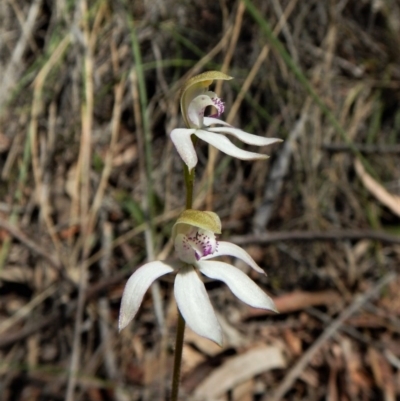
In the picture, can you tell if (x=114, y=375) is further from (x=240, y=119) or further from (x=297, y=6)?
(x=297, y=6)

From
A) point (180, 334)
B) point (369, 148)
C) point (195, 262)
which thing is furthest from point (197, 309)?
point (369, 148)

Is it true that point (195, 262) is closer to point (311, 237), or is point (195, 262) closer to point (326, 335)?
point (311, 237)

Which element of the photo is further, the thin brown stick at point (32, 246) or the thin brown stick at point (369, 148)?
the thin brown stick at point (369, 148)

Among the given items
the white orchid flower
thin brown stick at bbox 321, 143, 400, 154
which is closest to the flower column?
the white orchid flower

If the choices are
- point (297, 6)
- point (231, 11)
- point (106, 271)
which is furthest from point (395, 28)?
point (106, 271)

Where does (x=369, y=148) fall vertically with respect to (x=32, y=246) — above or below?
above

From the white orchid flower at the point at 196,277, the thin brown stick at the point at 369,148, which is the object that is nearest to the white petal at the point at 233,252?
the white orchid flower at the point at 196,277

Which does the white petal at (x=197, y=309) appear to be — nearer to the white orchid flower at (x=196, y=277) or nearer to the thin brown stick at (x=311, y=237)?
the white orchid flower at (x=196, y=277)
